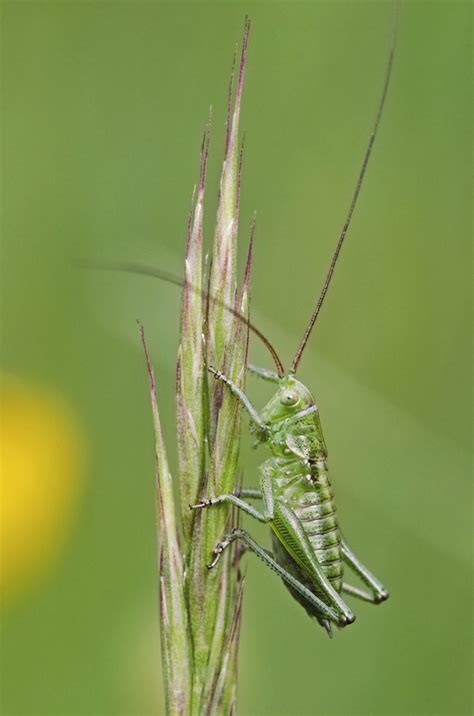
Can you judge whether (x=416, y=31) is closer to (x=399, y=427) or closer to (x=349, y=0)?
(x=349, y=0)

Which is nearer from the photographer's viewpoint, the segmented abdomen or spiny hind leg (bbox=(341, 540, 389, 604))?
the segmented abdomen

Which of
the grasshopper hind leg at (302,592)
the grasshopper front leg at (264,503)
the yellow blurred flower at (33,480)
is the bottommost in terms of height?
the grasshopper hind leg at (302,592)

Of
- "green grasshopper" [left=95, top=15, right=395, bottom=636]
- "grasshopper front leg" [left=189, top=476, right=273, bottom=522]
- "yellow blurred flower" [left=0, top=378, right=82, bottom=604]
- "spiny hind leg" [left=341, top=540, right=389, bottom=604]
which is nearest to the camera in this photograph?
"grasshopper front leg" [left=189, top=476, right=273, bottom=522]

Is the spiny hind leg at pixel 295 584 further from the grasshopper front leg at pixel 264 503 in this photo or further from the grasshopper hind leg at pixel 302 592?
the grasshopper front leg at pixel 264 503

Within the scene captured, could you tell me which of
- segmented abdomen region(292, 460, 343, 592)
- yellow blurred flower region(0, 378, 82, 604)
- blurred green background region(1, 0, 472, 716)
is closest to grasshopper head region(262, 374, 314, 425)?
segmented abdomen region(292, 460, 343, 592)

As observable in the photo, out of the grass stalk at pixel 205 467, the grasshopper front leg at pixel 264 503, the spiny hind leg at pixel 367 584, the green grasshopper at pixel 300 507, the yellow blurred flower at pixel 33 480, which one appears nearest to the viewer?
the grass stalk at pixel 205 467

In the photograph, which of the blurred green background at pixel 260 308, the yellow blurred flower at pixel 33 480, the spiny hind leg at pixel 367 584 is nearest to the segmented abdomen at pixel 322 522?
the spiny hind leg at pixel 367 584

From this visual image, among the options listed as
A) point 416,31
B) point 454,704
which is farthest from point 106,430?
point 416,31

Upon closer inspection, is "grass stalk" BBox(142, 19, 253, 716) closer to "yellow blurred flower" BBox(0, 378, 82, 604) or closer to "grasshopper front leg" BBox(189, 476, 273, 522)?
"grasshopper front leg" BBox(189, 476, 273, 522)
